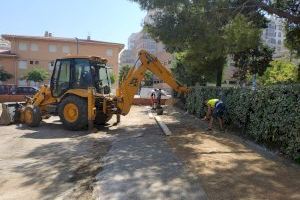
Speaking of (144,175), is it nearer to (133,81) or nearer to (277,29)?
(133,81)

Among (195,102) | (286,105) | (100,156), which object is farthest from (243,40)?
(195,102)

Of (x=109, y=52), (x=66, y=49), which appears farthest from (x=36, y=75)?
(x=109, y=52)

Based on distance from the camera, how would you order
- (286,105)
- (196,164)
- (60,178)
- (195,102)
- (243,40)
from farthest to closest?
(195,102), (243,40), (286,105), (196,164), (60,178)

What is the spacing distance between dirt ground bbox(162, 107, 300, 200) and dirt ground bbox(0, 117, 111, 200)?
2.21 metres

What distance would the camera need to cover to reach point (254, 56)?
89.0 ft

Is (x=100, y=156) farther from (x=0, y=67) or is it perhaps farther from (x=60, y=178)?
(x=0, y=67)

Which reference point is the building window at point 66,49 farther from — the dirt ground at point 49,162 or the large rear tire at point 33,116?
the dirt ground at point 49,162

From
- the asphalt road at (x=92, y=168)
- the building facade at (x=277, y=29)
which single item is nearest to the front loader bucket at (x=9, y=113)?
the asphalt road at (x=92, y=168)

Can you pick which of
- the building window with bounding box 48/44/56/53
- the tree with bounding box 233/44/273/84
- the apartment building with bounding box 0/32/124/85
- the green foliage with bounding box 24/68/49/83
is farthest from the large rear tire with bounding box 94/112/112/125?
the building window with bounding box 48/44/56/53

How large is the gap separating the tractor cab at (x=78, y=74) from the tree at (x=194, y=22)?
108 inches

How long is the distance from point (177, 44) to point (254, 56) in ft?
32.4

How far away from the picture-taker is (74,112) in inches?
709

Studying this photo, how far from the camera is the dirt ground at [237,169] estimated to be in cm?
789

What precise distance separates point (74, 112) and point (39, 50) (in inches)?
2029
